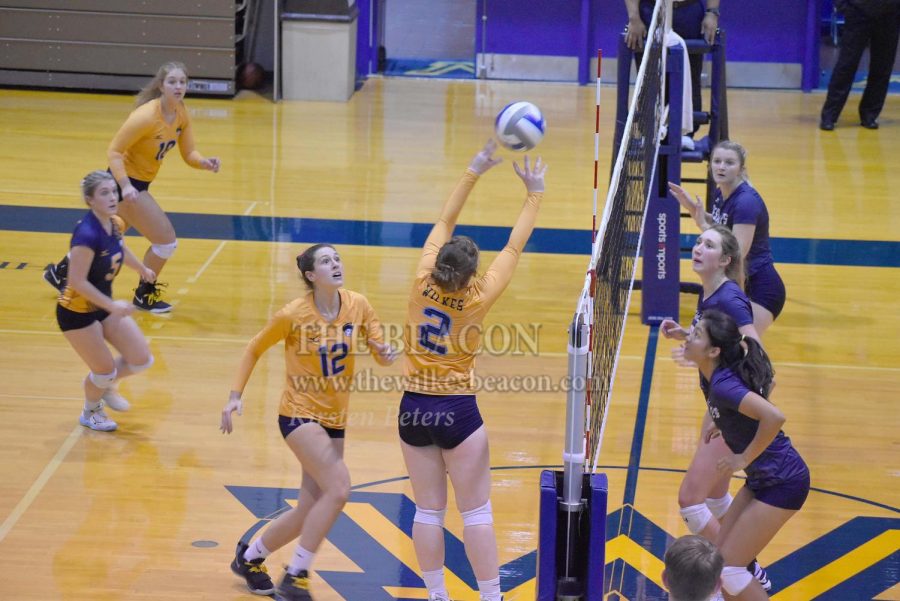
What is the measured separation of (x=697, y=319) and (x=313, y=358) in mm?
1670

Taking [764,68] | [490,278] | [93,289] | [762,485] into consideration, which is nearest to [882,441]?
[762,485]

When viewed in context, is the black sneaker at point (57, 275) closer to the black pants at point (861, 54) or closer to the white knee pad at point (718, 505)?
the white knee pad at point (718, 505)

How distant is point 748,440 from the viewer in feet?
16.7

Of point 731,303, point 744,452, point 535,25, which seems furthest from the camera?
point 535,25

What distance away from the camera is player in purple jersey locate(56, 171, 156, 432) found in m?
6.89

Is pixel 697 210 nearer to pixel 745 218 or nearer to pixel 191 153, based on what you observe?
pixel 745 218

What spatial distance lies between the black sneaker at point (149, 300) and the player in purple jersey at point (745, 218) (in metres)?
4.33

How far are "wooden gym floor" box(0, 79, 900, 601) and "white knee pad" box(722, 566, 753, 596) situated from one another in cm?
69

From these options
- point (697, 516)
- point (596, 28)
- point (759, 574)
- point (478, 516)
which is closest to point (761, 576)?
point (759, 574)

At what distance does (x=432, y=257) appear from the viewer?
5.43 meters

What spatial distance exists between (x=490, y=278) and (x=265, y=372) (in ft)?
11.3

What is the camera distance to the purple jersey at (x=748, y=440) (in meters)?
5.02

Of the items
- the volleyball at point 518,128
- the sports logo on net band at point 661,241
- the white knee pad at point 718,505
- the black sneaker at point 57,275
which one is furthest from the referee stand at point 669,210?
the black sneaker at point 57,275

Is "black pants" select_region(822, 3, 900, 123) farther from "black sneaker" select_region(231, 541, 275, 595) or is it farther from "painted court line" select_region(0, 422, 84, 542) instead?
"black sneaker" select_region(231, 541, 275, 595)
